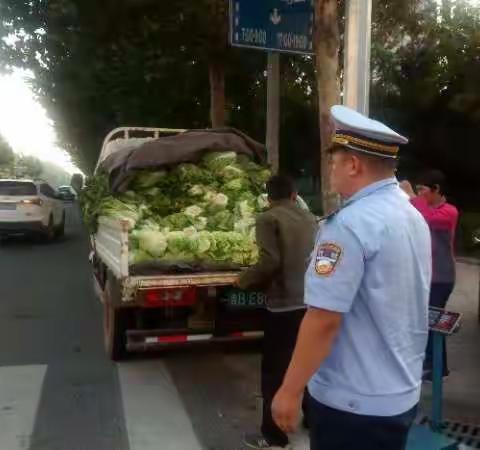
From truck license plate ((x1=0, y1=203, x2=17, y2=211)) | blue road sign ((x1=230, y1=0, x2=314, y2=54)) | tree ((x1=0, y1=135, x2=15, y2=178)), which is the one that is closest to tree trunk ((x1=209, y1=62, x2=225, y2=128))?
truck license plate ((x1=0, y1=203, x2=17, y2=211))

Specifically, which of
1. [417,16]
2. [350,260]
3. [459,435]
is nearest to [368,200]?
[350,260]

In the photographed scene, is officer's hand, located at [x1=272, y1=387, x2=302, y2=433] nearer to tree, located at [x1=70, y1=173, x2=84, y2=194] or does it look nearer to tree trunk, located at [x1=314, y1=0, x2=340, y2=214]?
tree trunk, located at [x1=314, y1=0, x2=340, y2=214]

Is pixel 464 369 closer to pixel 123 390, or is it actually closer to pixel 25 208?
pixel 123 390

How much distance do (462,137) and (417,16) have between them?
411 centimetres

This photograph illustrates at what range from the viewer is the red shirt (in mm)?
5523

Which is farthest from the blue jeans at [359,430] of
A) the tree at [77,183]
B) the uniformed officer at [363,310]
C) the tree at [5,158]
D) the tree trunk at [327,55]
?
the tree at [5,158]

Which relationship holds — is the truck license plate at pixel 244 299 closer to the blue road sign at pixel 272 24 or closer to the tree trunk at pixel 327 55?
the tree trunk at pixel 327 55

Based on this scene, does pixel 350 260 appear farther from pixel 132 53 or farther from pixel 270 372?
pixel 132 53

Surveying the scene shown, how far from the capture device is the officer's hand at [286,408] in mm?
2215

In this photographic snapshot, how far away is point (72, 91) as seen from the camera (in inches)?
672

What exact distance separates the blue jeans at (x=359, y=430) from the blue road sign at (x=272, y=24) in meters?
6.18

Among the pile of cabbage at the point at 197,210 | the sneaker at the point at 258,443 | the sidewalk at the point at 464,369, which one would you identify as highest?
the pile of cabbage at the point at 197,210

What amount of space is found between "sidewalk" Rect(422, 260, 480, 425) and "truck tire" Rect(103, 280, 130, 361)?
273 cm

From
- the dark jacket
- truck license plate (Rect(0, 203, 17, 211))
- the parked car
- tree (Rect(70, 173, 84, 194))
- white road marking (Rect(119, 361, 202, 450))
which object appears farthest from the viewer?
the parked car
